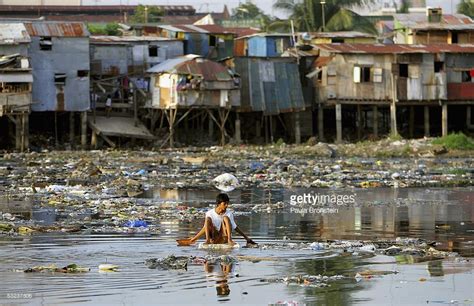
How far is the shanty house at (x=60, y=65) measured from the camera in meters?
43.8

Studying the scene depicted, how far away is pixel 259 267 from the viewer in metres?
14.9

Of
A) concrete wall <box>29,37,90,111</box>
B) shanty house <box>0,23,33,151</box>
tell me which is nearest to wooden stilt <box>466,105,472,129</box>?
concrete wall <box>29,37,90,111</box>

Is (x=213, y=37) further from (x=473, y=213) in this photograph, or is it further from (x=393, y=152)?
(x=473, y=213)

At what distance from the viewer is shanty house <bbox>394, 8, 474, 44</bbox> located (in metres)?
50.5

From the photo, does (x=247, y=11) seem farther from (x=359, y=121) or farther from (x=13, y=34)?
(x=13, y=34)

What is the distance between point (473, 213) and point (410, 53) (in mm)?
26054

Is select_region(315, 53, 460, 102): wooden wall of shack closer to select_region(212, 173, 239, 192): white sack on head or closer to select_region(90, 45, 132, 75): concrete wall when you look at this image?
select_region(90, 45, 132, 75): concrete wall

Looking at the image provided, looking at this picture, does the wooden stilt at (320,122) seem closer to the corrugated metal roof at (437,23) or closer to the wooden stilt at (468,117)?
the wooden stilt at (468,117)

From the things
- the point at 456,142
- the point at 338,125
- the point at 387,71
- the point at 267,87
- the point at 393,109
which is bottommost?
the point at 456,142

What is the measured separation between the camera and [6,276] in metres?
14.0

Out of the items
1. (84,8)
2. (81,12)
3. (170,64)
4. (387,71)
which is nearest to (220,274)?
(170,64)

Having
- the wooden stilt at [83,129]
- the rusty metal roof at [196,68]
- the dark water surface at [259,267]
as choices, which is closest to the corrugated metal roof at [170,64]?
the rusty metal roof at [196,68]

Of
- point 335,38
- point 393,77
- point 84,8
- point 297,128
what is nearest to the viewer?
point 297,128

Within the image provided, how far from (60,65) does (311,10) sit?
1565 centimetres
